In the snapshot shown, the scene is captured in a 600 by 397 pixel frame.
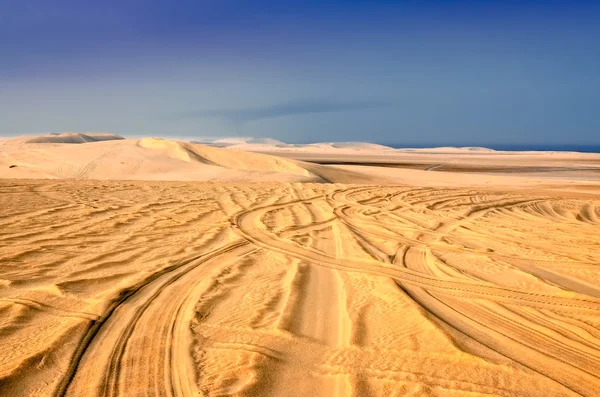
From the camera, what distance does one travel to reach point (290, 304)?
3.60m

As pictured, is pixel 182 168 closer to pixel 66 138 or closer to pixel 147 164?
pixel 147 164

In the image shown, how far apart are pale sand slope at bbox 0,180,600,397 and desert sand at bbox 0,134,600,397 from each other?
0.02 metres

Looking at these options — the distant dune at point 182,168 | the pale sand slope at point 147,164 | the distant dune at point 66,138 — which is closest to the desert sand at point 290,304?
the pale sand slope at point 147,164

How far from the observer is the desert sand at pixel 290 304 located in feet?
8.17

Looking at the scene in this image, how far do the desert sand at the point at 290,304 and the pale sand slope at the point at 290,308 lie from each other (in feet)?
0.05

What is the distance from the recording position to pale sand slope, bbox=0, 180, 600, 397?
2.48 metres

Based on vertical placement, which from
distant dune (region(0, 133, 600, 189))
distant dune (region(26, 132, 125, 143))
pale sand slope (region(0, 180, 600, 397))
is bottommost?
distant dune (region(26, 132, 125, 143))

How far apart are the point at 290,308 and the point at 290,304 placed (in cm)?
9

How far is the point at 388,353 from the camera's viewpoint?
9.07ft

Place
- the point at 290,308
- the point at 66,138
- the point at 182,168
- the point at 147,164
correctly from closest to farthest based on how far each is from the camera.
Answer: the point at 290,308 → the point at 182,168 → the point at 147,164 → the point at 66,138

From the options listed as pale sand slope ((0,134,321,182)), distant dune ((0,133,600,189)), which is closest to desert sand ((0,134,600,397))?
pale sand slope ((0,134,321,182))

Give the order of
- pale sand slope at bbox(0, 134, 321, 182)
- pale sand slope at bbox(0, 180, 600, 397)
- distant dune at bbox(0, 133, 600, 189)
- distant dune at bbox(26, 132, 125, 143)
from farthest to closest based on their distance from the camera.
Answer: distant dune at bbox(26, 132, 125, 143) < distant dune at bbox(0, 133, 600, 189) < pale sand slope at bbox(0, 134, 321, 182) < pale sand slope at bbox(0, 180, 600, 397)

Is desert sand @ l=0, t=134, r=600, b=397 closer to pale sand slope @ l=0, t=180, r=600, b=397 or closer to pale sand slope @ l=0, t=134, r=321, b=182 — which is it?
pale sand slope @ l=0, t=180, r=600, b=397

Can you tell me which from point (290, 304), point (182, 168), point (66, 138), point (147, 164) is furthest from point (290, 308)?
point (66, 138)
